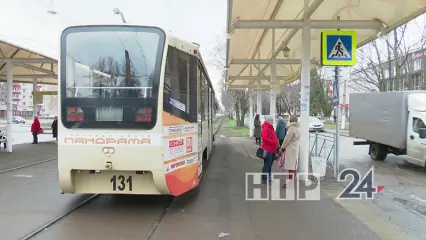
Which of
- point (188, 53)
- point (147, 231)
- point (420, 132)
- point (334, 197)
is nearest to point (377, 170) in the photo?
point (420, 132)

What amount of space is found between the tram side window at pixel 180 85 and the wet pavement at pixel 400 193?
404cm

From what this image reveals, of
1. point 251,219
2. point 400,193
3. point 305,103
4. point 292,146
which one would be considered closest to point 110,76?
point 251,219

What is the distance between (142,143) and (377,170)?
9.69m

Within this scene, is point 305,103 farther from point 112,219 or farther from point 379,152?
point 379,152

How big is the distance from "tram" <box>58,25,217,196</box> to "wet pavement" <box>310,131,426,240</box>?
390 centimetres

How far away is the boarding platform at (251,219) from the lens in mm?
5969

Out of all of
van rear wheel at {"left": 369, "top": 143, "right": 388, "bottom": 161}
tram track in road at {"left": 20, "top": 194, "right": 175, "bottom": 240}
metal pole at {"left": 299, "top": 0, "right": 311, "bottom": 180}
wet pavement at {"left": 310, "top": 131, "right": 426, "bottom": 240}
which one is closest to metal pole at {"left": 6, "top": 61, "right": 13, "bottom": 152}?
tram track in road at {"left": 20, "top": 194, "right": 175, "bottom": 240}

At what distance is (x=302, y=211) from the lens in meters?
7.43

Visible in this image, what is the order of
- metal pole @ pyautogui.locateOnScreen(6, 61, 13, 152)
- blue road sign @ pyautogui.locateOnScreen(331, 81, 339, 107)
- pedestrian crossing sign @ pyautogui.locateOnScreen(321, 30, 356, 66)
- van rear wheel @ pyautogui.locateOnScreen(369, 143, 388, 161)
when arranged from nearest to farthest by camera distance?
pedestrian crossing sign @ pyautogui.locateOnScreen(321, 30, 356, 66), blue road sign @ pyautogui.locateOnScreen(331, 81, 339, 107), van rear wheel @ pyautogui.locateOnScreen(369, 143, 388, 161), metal pole @ pyautogui.locateOnScreen(6, 61, 13, 152)

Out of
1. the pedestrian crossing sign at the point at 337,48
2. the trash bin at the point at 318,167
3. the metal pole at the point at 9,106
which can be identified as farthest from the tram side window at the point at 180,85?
the metal pole at the point at 9,106

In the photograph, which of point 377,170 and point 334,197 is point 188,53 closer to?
point 334,197

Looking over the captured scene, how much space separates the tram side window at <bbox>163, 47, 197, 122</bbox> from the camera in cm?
684

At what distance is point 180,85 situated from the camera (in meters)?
7.20

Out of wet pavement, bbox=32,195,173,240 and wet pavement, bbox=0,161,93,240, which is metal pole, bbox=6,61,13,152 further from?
wet pavement, bbox=32,195,173,240
